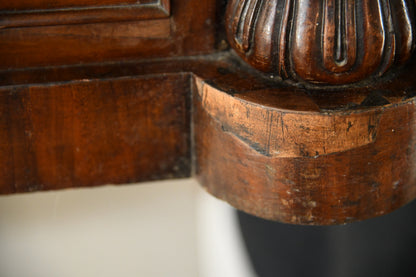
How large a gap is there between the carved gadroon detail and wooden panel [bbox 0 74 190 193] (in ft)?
0.32

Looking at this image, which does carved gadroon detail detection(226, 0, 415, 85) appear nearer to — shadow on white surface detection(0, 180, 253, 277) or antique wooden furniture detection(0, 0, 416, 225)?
antique wooden furniture detection(0, 0, 416, 225)

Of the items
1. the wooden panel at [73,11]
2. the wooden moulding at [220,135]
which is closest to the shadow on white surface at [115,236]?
the wooden moulding at [220,135]

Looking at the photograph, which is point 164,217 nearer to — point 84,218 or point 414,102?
point 84,218

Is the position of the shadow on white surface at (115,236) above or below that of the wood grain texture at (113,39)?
below

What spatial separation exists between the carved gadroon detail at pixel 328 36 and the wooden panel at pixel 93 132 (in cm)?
10

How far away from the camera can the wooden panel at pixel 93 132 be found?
565 mm

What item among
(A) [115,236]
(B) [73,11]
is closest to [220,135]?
(B) [73,11]

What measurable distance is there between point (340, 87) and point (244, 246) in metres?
0.46

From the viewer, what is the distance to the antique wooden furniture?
512 mm

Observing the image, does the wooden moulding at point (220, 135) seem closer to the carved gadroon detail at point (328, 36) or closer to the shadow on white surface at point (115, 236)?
the carved gadroon detail at point (328, 36)

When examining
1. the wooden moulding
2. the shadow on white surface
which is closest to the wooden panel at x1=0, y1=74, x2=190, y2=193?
the wooden moulding

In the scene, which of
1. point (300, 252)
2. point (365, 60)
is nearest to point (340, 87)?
point (365, 60)

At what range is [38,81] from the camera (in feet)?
1.83

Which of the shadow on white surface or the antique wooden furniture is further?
the shadow on white surface
